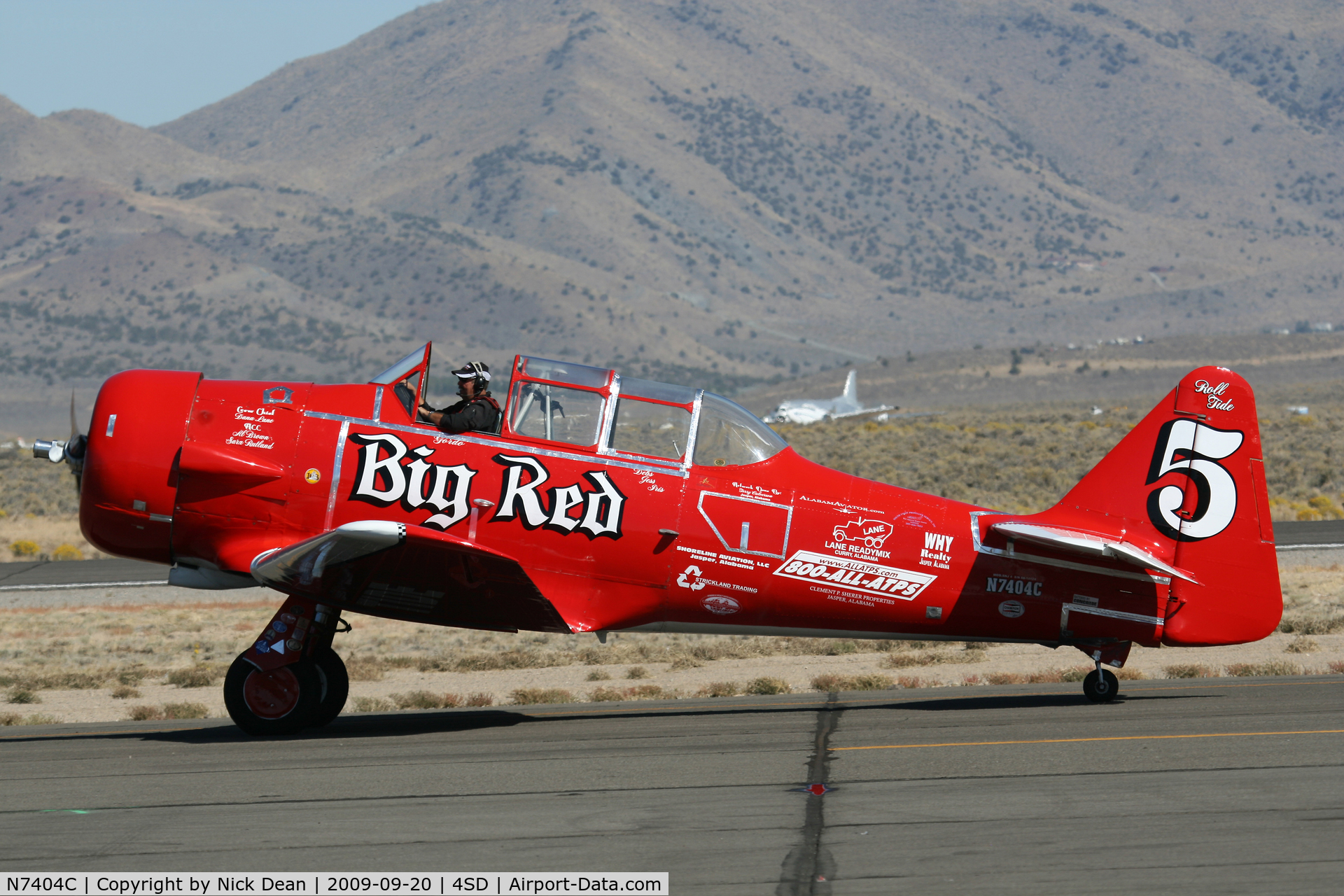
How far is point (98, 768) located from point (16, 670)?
29.6 ft

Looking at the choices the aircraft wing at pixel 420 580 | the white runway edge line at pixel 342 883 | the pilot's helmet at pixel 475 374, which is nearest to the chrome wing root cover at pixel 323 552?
the aircraft wing at pixel 420 580

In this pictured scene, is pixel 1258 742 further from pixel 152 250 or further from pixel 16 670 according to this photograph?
pixel 152 250

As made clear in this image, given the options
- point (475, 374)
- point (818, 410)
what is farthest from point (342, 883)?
point (818, 410)

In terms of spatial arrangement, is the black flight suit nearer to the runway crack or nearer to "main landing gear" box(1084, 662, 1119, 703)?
the runway crack

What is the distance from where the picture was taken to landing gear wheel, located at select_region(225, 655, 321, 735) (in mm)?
11641

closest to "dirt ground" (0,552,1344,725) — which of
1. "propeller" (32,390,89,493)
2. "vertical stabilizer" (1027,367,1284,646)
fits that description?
"vertical stabilizer" (1027,367,1284,646)

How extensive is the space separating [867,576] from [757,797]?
11.0ft

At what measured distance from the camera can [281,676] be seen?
11.8 m

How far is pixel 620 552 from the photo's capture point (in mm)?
11648

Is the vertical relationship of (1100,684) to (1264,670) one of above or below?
below

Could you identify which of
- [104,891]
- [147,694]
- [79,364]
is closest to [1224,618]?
[104,891]

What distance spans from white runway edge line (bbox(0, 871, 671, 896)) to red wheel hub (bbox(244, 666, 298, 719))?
13.5 feet

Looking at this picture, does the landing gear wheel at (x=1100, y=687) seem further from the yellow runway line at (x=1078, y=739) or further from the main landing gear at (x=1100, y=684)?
the yellow runway line at (x=1078, y=739)

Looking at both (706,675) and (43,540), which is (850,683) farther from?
(43,540)
